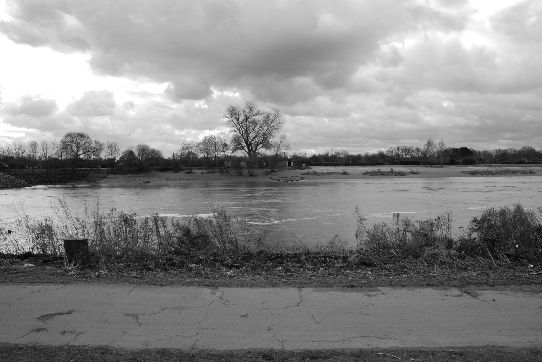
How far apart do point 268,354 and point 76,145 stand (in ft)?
454

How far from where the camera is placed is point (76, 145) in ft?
432

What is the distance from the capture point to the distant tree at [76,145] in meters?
130

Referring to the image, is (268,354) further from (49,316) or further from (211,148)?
(211,148)

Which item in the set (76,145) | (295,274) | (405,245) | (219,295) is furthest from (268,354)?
(76,145)

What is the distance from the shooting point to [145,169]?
353 ft

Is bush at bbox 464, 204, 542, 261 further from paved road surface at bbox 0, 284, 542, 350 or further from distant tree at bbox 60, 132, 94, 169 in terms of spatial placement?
distant tree at bbox 60, 132, 94, 169

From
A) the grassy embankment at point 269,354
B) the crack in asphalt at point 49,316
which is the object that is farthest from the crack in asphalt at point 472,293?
the crack in asphalt at point 49,316

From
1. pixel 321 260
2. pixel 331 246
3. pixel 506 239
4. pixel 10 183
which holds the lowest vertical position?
pixel 10 183

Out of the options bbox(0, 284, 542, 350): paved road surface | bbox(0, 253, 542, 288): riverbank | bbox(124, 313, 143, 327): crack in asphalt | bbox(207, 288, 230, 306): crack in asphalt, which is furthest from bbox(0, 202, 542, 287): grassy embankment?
bbox(124, 313, 143, 327): crack in asphalt

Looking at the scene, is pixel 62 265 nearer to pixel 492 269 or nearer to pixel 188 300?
pixel 188 300

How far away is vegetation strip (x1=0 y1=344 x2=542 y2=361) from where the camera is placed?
185 inches

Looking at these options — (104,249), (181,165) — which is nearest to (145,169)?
(181,165)

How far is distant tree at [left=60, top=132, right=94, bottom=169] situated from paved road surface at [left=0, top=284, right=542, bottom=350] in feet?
430

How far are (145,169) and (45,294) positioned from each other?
103863 millimetres
